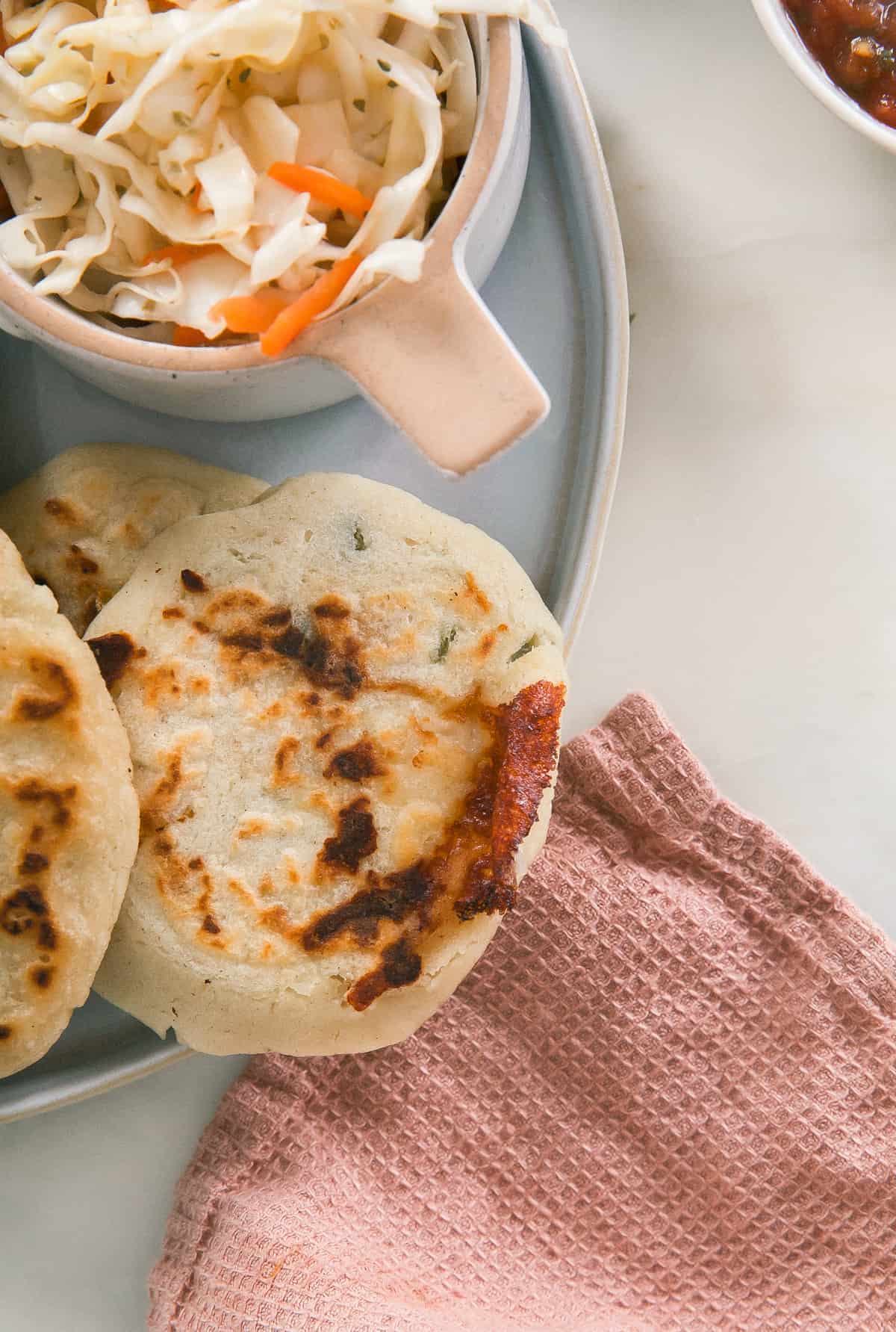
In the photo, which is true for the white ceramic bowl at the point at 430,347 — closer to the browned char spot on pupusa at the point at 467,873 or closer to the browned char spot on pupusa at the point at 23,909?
the browned char spot on pupusa at the point at 467,873

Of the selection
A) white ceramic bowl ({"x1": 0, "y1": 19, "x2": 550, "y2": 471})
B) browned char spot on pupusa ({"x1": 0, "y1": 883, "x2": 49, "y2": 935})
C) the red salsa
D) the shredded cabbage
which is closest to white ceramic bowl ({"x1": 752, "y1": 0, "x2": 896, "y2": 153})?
the red salsa

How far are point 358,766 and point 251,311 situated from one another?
0.63m

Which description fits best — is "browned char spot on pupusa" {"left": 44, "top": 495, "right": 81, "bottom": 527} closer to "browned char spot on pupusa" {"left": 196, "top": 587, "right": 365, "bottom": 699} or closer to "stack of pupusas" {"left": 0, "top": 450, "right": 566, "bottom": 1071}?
"stack of pupusas" {"left": 0, "top": 450, "right": 566, "bottom": 1071}

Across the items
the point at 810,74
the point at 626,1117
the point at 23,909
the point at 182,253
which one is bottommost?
the point at 626,1117

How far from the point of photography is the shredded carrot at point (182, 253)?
6.28ft

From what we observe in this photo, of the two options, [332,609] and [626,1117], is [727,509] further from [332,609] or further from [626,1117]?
[626,1117]

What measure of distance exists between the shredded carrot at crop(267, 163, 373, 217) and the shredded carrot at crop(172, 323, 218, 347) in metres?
0.23

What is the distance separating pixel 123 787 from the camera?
5.94 ft

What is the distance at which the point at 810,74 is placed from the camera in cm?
210

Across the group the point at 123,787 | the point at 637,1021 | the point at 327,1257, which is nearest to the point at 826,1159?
the point at 637,1021

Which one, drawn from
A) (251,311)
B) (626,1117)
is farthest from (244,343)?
(626,1117)

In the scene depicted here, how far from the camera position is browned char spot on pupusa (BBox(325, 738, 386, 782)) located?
1.93 meters

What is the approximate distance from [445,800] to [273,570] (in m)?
0.41

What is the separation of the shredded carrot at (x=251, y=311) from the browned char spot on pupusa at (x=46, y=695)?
499 mm
